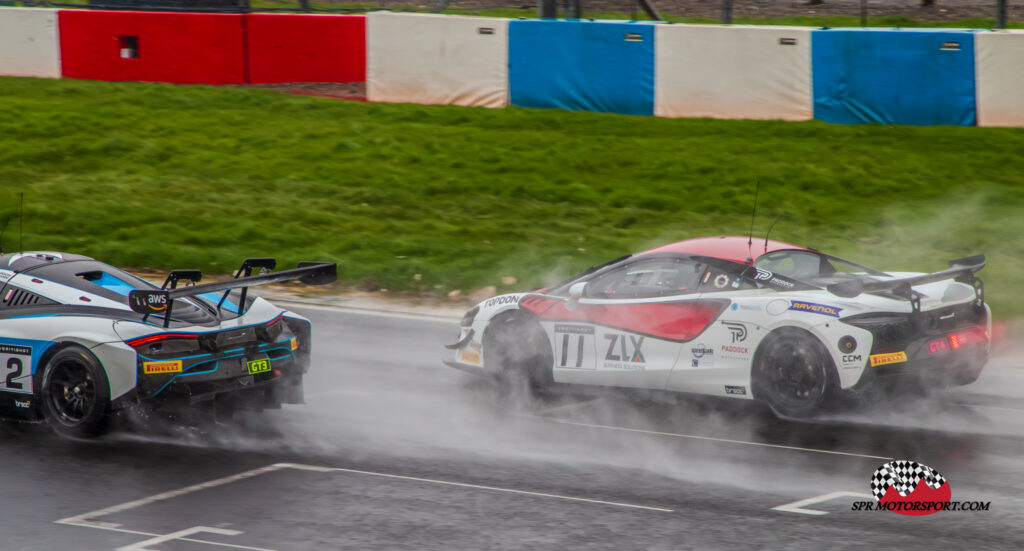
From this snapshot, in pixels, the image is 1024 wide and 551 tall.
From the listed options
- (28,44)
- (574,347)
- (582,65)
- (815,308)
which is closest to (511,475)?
(574,347)

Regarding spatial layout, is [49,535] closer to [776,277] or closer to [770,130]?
[776,277]

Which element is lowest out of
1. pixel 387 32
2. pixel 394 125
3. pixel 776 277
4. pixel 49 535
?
pixel 49 535

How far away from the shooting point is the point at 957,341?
10133mm

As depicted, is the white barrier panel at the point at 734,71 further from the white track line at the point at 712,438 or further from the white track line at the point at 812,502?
the white track line at the point at 812,502

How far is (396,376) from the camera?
12.0m

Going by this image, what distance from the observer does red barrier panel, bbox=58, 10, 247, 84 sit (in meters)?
24.9

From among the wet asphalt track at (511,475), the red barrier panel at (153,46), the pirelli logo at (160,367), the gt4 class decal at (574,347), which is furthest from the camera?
the red barrier panel at (153,46)


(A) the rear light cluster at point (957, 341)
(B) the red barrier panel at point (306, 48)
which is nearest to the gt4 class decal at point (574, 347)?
(A) the rear light cluster at point (957, 341)

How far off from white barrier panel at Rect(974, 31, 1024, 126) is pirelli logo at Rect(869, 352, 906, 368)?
11.3 meters

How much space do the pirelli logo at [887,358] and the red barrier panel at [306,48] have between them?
55.5 feet

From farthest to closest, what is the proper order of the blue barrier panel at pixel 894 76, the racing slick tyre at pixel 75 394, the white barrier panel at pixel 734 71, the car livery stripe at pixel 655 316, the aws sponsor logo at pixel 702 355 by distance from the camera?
the white barrier panel at pixel 734 71 → the blue barrier panel at pixel 894 76 → the car livery stripe at pixel 655 316 → the aws sponsor logo at pixel 702 355 → the racing slick tyre at pixel 75 394

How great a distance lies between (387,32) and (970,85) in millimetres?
10062

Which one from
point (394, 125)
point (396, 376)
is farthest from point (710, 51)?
point (396, 376)

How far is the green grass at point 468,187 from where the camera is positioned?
16984mm
